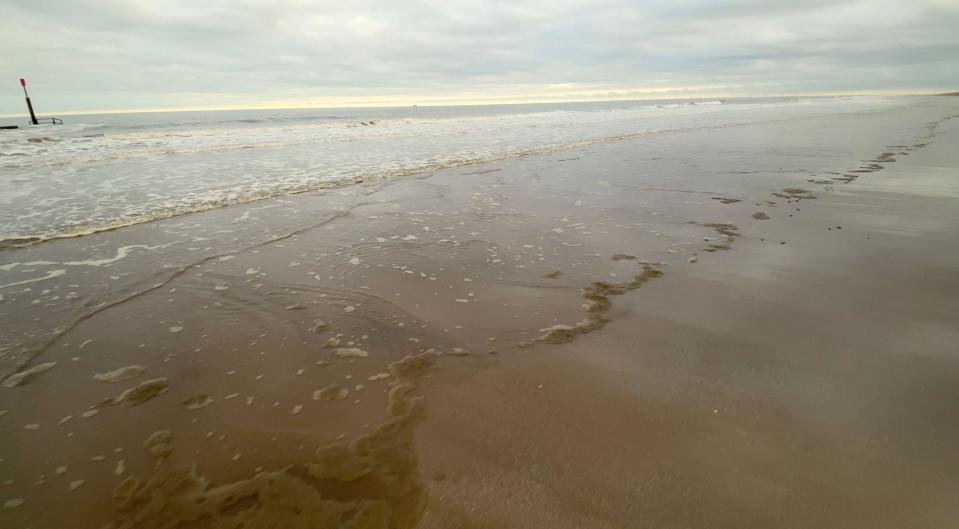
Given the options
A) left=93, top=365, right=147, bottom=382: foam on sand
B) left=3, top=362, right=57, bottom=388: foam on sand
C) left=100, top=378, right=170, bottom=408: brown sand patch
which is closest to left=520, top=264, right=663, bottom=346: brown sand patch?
left=100, top=378, right=170, bottom=408: brown sand patch

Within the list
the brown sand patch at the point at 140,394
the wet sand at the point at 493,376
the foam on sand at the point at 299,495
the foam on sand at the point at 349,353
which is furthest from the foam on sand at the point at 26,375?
the foam on sand at the point at 349,353

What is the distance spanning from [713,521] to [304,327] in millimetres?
3583

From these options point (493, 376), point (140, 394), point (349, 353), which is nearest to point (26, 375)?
point (140, 394)

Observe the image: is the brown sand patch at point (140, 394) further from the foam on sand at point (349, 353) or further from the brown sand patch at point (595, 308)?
the brown sand patch at point (595, 308)

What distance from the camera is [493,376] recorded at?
320cm

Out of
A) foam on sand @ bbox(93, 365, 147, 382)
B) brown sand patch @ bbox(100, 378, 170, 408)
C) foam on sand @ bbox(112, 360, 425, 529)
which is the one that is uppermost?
foam on sand @ bbox(93, 365, 147, 382)

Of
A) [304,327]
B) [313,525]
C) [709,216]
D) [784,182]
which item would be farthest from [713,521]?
[784,182]

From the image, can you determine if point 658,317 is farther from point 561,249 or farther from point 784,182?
point 784,182

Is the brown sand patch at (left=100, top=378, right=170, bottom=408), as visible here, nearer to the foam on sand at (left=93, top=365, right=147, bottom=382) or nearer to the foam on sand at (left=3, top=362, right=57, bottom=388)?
the foam on sand at (left=93, top=365, right=147, bottom=382)

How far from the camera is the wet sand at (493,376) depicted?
2.21m

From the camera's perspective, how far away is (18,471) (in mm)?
2479

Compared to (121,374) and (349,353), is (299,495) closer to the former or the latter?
(349,353)

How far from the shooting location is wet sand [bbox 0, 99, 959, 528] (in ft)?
7.23

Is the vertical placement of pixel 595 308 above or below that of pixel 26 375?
above
